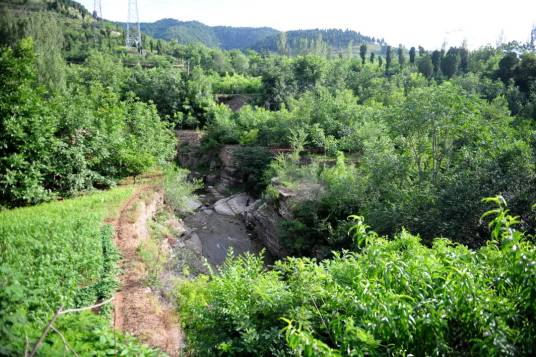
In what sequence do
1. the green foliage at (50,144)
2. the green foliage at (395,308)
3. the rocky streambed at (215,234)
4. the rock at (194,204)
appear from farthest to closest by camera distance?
the rock at (194,204), the rocky streambed at (215,234), the green foliage at (50,144), the green foliage at (395,308)

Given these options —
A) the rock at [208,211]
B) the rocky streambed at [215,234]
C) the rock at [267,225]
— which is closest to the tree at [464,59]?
the rocky streambed at [215,234]

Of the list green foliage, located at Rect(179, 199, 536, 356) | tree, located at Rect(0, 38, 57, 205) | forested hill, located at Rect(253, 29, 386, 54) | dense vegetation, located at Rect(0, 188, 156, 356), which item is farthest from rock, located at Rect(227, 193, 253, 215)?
forested hill, located at Rect(253, 29, 386, 54)

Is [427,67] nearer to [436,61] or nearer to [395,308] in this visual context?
[436,61]

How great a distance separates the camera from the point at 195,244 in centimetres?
1555

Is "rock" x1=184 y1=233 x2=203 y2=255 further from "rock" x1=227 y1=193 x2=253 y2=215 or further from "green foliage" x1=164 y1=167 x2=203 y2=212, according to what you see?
"rock" x1=227 y1=193 x2=253 y2=215

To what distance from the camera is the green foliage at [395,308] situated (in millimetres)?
3082

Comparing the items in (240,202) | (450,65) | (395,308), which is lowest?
(240,202)

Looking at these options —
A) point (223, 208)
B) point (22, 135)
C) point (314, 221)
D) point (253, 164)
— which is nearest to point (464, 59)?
point (253, 164)

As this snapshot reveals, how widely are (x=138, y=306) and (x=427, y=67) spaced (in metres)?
46.2

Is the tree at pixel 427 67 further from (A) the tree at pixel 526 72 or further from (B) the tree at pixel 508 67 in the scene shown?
(A) the tree at pixel 526 72

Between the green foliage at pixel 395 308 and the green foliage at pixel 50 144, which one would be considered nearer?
the green foliage at pixel 395 308

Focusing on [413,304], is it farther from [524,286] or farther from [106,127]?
[106,127]

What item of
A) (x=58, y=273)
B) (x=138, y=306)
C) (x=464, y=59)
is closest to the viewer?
(x=58, y=273)

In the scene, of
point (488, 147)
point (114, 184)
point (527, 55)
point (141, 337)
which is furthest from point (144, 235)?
point (527, 55)
